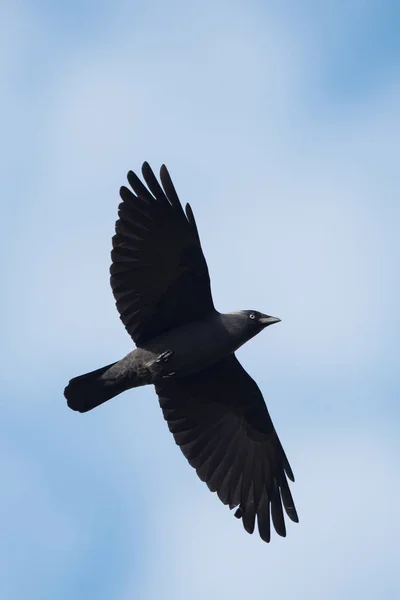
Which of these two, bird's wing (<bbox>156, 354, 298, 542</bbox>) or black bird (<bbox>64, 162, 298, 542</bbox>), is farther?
bird's wing (<bbox>156, 354, 298, 542</bbox>)

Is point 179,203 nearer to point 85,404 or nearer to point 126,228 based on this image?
point 126,228

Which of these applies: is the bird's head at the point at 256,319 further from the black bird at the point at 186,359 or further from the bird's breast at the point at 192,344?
the bird's breast at the point at 192,344

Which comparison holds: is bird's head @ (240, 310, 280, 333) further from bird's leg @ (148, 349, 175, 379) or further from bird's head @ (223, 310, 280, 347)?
bird's leg @ (148, 349, 175, 379)

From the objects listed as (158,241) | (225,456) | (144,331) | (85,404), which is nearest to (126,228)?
(158,241)

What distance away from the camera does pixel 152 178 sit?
15797 millimetres

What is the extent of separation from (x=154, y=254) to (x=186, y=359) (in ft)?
4.87

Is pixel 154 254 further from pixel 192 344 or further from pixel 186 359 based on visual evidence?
pixel 186 359

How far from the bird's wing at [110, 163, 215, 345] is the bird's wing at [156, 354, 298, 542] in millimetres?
1415

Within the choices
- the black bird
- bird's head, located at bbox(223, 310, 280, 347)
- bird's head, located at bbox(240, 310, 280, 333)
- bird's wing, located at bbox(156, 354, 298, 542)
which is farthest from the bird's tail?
bird's head, located at bbox(240, 310, 280, 333)

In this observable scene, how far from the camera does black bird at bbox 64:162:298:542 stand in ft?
52.0

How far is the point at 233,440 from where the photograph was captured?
17.7 meters

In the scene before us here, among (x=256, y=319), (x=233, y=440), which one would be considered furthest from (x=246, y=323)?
(x=233, y=440)

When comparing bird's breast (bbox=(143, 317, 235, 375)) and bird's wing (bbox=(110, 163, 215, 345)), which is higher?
bird's wing (bbox=(110, 163, 215, 345))

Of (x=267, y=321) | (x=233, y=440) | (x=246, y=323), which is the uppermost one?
(x=246, y=323)
